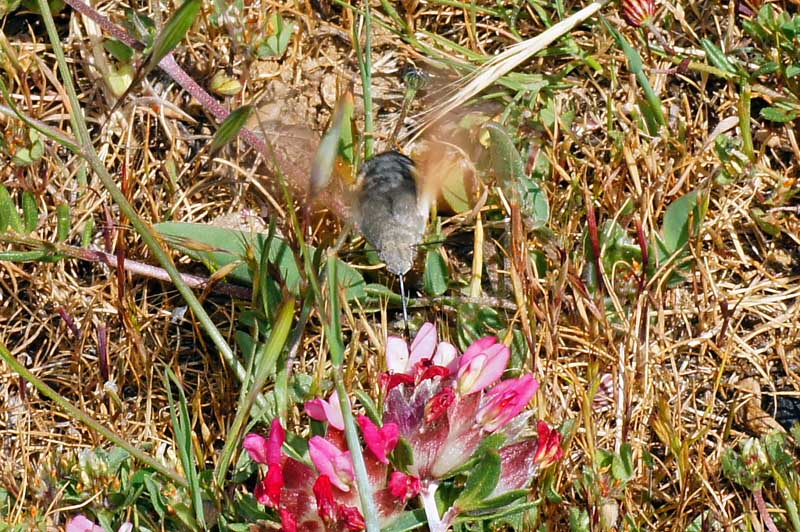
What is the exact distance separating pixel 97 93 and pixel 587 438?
186 cm

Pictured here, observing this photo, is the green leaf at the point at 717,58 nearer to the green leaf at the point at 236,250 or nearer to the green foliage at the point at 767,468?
the green foliage at the point at 767,468

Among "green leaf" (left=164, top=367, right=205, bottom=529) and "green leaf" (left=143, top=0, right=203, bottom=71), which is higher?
"green leaf" (left=143, top=0, right=203, bottom=71)

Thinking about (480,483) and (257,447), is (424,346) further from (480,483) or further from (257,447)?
(257,447)

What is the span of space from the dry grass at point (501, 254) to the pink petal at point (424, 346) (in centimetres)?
31

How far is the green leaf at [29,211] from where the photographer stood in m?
3.06

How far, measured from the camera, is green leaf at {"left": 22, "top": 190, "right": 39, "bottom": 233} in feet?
10.0

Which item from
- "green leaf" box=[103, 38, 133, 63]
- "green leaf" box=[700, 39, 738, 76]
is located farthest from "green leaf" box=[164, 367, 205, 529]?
"green leaf" box=[700, 39, 738, 76]

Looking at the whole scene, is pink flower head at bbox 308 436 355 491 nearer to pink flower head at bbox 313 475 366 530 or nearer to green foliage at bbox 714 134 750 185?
pink flower head at bbox 313 475 366 530

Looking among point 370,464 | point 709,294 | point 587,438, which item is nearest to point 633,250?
point 709,294

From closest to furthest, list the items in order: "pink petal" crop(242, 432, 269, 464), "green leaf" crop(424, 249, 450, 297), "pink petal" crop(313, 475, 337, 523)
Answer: "pink petal" crop(313, 475, 337, 523), "pink petal" crop(242, 432, 269, 464), "green leaf" crop(424, 249, 450, 297)

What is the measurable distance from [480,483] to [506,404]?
19 centimetres

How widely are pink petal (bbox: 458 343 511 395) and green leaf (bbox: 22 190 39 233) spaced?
1334 millimetres

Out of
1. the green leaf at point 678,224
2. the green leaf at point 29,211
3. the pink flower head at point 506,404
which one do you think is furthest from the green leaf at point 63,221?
the green leaf at point 678,224

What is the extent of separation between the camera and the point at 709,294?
3203mm
